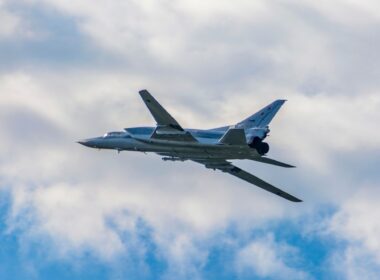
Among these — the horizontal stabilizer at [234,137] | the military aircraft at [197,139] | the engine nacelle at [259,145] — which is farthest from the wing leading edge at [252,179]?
the horizontal stabilizer at [234,137]

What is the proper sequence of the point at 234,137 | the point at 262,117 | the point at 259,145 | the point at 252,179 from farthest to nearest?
the point at 252,179, the point at 262,117, the point at 259,145, the point at 234,137

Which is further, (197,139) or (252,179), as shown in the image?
(252,179)

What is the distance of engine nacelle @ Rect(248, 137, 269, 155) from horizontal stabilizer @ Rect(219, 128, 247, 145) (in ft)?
10.6

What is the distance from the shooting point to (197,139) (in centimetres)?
15588

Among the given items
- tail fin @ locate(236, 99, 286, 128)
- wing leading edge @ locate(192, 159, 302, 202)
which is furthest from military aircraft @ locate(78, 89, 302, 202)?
wing leading edge @ locate(192, 159, 302, 202)

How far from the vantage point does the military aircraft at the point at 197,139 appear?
152625 mm

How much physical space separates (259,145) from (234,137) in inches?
187

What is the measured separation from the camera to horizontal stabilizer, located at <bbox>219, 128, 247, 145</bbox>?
151 metres

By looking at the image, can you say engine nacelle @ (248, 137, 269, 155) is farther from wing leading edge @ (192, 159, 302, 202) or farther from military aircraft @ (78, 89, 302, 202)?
wing leading edge @ (192, 159, 302, 202)

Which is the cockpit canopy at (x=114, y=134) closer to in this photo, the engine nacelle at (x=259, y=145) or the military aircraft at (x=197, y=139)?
the military aircraft at (x=197, y=139)

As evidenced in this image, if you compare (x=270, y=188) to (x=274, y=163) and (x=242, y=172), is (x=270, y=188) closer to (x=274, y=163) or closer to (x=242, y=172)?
(x=242, y=172)

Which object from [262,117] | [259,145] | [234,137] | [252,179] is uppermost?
[262,117]

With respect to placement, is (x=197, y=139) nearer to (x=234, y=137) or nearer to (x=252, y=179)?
(x=234, y=137)

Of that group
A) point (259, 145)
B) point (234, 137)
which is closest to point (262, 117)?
point (259, 145)
